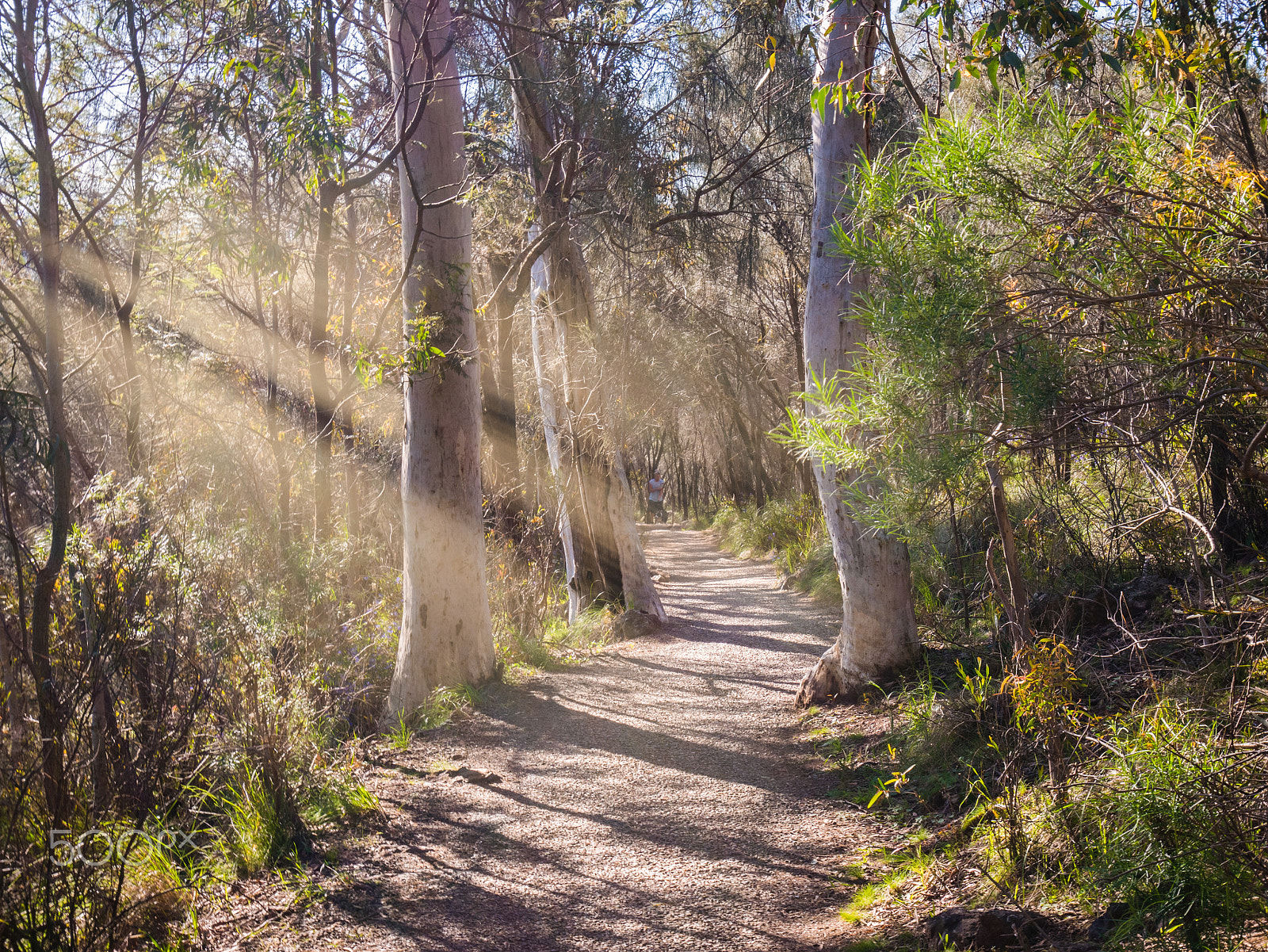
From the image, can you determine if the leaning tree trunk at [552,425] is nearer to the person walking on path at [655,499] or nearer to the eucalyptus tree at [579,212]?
the eucalyptus tree at [579,212]

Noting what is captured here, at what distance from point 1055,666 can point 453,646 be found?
471cm

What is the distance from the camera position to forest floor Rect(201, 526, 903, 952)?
326cm

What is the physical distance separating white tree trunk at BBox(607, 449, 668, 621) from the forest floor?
2900 millimetres

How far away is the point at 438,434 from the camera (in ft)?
21.9

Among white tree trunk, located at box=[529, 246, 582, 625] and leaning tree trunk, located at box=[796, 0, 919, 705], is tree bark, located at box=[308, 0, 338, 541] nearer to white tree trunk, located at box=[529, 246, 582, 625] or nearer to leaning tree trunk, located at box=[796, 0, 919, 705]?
white tree trunk, located at box=[529, 246, 582, 625]

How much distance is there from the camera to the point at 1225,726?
2.87 m

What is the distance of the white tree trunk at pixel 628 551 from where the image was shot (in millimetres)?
10094

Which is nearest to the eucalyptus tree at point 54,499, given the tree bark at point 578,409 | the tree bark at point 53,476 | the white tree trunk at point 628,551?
the tree bark at point 53,476

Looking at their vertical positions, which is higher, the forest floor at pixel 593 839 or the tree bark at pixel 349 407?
the tree bark at pixel 349 407

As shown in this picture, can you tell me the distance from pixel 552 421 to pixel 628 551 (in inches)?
72.8

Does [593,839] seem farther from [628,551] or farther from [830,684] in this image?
[628,551]
